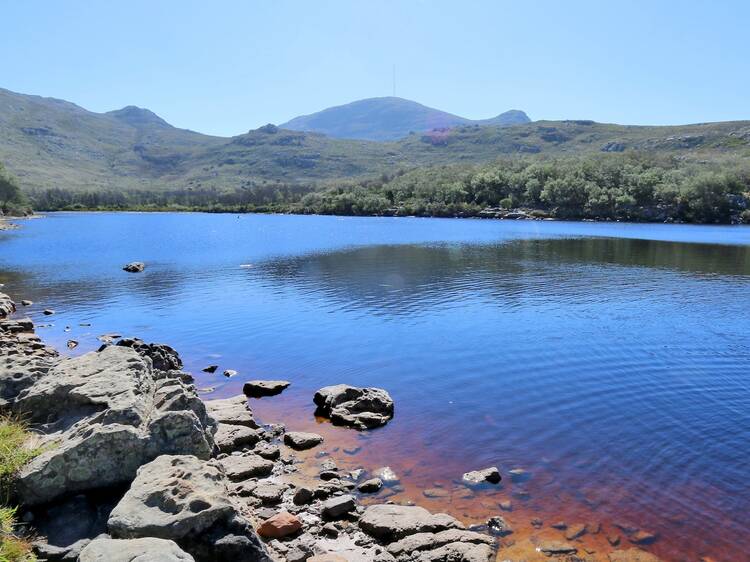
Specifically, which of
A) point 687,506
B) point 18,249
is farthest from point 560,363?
point 18,249

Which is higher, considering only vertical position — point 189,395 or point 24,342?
point 189,395

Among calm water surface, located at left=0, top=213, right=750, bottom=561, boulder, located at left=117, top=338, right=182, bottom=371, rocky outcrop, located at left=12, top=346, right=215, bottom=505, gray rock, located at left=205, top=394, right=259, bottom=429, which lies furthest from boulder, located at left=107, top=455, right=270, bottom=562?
boulder, located at left=117, top=338, right=182, bottom=371

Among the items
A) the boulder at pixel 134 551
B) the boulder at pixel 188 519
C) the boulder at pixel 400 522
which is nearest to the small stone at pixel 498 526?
the boulder at pixel 400 522

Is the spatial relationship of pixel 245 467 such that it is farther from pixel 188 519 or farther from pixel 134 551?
pixel 134 551

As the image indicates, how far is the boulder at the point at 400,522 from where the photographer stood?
14984mm

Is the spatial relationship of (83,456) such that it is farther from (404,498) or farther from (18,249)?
(18,249)

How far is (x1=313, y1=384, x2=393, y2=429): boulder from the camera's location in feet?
76.7

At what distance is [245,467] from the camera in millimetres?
18734

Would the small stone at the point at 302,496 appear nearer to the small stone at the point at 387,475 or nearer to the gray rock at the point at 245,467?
the gray rock at the point at 245,467

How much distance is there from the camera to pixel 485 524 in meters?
Result: 15.8

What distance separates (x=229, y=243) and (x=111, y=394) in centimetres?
9882

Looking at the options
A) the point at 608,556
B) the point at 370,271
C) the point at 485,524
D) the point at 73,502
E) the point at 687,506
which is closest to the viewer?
the point at 73,502

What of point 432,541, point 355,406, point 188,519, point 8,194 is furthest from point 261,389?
point 8,194

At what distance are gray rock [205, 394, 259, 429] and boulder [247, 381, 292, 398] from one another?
3.84 feet
